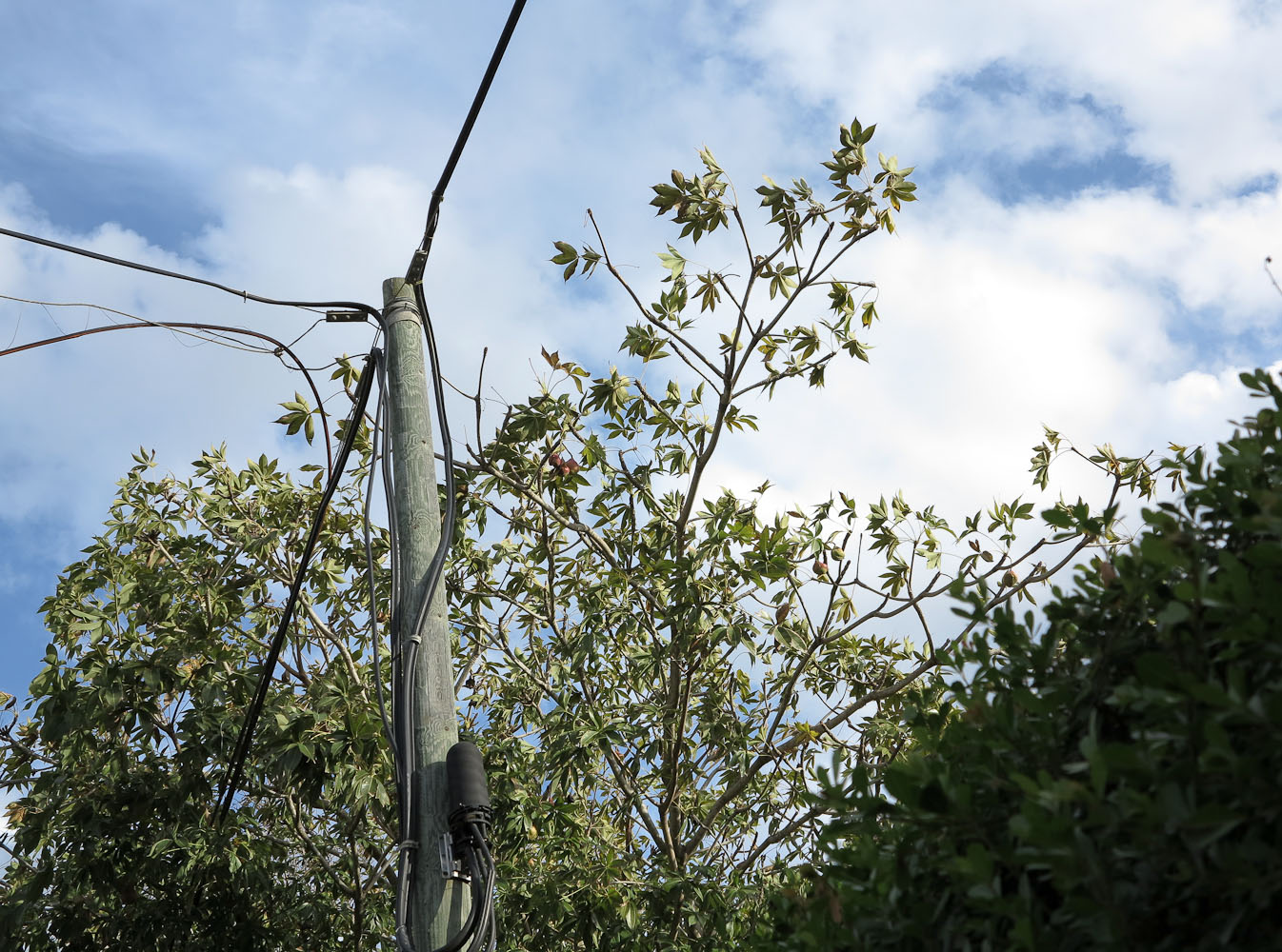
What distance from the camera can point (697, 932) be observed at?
5.95 meters

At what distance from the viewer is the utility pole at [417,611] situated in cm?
362

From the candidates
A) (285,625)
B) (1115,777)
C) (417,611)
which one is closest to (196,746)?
(285,625)

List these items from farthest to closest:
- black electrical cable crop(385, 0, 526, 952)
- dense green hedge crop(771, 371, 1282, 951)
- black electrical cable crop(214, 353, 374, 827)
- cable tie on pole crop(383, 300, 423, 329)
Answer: black electrical cable crop(214, 353, 374, 827) → cable tie on pole crop(383, 300, 423, 329) → black electrical cable crop(385, 0, 526, 952) → dense green hedge crop(771, 371, 1282, 951)

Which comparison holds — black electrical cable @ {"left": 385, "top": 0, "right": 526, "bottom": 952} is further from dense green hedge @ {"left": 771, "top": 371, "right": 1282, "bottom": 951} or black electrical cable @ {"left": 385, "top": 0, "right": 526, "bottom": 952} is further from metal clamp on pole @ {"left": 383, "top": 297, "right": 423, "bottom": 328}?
dense green hedge @ {"left": 771, "top": 371, "right": 1282, "bottom": 951}

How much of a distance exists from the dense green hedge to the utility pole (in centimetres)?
161

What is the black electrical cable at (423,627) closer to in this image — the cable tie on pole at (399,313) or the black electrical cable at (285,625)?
the cable tie on pole at (399,313)

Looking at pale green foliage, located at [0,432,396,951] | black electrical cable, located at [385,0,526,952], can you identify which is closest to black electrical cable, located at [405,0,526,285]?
black electrical cable, located at [385,0,526,952]

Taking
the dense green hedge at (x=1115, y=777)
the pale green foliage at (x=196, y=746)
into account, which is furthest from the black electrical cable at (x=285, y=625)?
the dense green hedge at (x=1115, y=777)

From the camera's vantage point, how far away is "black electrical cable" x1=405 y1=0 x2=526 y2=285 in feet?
15.9

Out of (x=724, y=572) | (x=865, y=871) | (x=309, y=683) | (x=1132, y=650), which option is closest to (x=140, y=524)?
(x=309, y=683)

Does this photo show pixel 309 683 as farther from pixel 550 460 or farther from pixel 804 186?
pixel 804 186

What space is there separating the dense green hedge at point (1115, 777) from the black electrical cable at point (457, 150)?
11.2 ft

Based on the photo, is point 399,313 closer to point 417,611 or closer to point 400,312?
point 400,312

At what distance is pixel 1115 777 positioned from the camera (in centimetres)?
171
